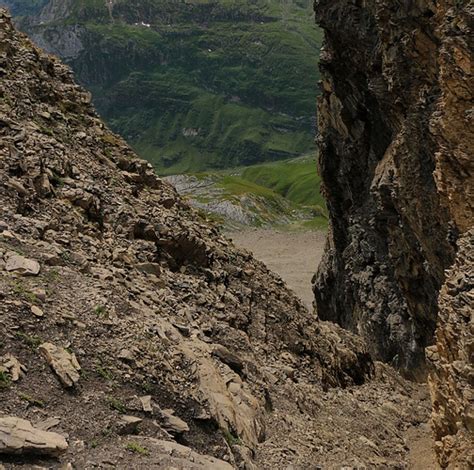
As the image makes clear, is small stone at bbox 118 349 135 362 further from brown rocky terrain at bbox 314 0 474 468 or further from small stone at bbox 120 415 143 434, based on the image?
brown rocky terrain at bbox 314 0 474 468

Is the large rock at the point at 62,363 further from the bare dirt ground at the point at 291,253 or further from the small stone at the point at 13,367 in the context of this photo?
the bare dirt ground at the point at 291,253

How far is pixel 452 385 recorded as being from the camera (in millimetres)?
21328

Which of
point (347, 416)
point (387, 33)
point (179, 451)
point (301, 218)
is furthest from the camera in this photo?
point (301, 218)

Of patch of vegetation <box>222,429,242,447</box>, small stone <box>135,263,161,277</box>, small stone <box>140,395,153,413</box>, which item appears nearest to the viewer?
small stone <box>140,395,153,413</box>

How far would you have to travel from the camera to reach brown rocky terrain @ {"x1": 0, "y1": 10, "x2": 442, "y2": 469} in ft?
45.5

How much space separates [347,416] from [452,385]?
6263 mm

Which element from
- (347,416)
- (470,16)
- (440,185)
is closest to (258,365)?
(347,416)

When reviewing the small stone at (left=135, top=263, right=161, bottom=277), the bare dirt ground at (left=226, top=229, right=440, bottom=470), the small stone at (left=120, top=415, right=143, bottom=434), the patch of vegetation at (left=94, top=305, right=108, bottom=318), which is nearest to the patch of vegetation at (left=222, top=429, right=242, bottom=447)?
the small stone at (left=120, top=415, right=143, bottom=434)

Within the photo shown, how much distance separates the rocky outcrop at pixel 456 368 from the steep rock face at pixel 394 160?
722cm

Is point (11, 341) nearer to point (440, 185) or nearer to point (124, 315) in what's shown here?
point (124, 315)

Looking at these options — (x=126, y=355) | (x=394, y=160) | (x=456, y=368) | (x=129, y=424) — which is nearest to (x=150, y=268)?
(x=126, y=355)

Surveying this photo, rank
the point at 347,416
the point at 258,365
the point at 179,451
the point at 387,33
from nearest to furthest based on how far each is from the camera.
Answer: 1. the point at 179,451
2. the point at 258,365
3. the point at 347,416
4. the point at 387,33

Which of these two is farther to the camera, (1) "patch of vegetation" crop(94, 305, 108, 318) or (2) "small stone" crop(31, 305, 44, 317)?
(1) "patch of vegetation" crop(94, 305, 108, 318)

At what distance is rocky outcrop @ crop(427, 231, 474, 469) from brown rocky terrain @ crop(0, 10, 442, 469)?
315cm
